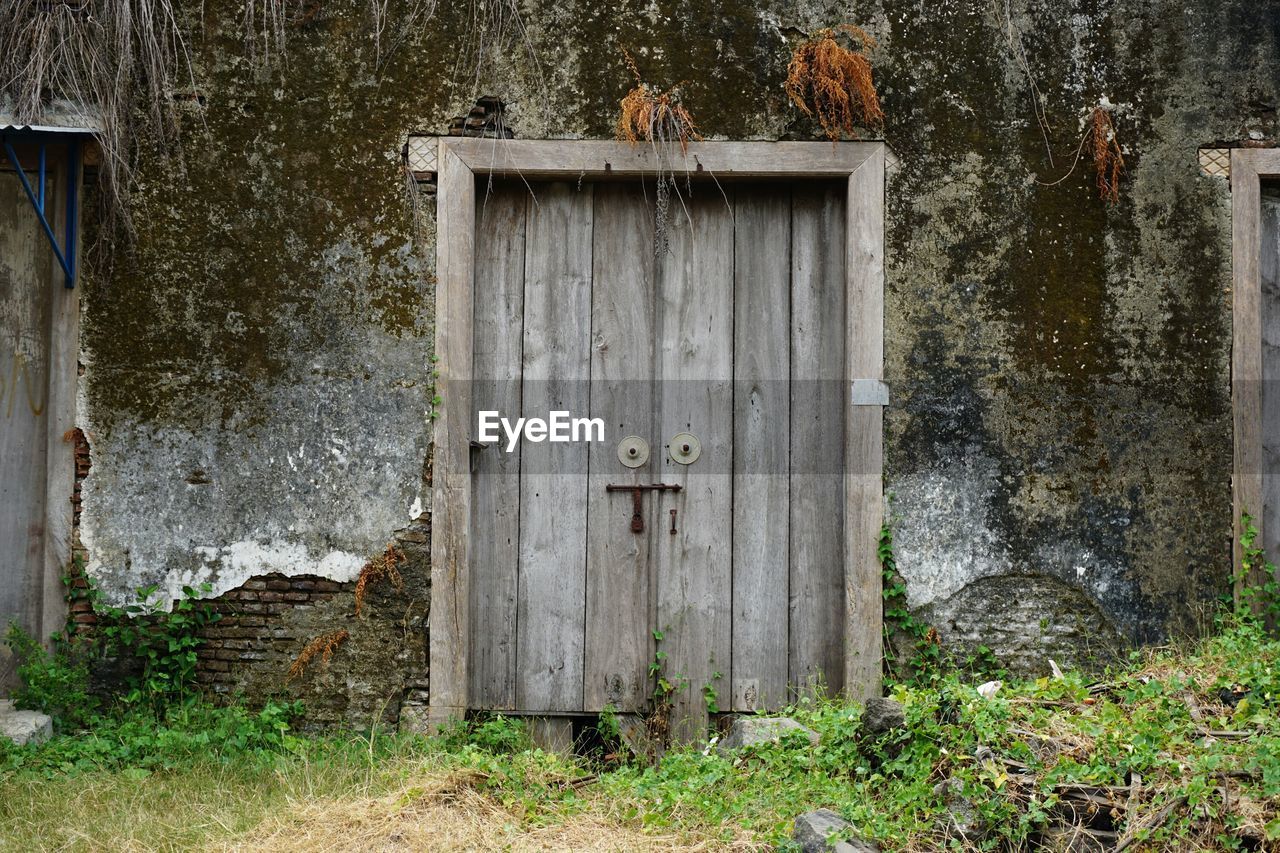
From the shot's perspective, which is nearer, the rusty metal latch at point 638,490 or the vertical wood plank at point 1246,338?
the vertical wood plank at point 1246,338

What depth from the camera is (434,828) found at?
329 cm

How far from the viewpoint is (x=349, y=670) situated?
4.38 meters

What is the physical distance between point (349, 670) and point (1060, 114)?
11.1ft

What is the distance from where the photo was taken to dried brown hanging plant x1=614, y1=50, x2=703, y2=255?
14.4 feet

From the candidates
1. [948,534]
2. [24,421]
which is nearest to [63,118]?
[24,421]

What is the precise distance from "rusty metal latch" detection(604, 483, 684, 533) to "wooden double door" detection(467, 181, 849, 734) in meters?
0.02

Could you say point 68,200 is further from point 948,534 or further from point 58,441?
point 948,534

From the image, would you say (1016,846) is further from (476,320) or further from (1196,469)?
(476,320)

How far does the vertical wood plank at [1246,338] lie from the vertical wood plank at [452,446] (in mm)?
2856

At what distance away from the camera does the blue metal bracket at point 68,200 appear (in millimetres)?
4242

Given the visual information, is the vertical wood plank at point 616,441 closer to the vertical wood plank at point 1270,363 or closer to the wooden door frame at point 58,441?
the wooden door frame at point 58,441

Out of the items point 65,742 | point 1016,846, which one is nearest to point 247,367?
point 65,742

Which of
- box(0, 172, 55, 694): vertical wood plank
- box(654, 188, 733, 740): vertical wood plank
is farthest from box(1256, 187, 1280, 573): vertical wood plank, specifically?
box(0, 172, 55, 694): vertical wood plank

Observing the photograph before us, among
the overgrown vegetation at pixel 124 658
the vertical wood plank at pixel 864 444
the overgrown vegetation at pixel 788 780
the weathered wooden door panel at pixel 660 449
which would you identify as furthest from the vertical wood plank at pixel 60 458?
the vertical wood plank at pixel 864 444
